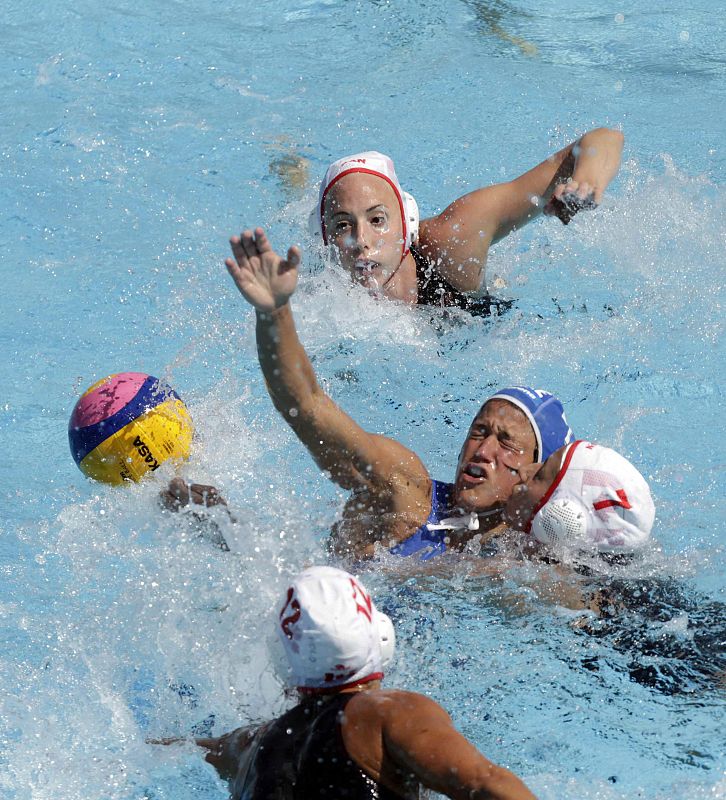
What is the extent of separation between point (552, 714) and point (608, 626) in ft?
1.22

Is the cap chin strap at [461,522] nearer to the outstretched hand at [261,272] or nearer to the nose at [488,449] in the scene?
the nose at [488,449]

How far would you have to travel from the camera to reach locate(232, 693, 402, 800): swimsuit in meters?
2.47

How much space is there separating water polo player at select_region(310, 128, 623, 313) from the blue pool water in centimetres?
15

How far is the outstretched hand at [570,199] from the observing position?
450 cm

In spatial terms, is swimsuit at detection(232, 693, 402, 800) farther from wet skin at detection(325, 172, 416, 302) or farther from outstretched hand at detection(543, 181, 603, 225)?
wet skin at detection(325, 172, 416, 302)

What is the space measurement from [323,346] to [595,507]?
7.18ft

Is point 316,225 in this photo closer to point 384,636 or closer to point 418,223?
point 418,223

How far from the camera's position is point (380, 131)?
7902mm

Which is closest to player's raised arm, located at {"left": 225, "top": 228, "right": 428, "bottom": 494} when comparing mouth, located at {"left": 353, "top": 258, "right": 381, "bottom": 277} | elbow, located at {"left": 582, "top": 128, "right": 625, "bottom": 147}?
mouth, located at {"left": 353, "top": 258, "right": 381, "bottom": 277}

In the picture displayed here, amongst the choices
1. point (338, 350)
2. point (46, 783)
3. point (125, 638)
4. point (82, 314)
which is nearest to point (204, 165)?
point (82, 314)

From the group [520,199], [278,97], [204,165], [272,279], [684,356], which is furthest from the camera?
[278,97]

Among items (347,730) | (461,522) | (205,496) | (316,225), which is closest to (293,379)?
(205,496)

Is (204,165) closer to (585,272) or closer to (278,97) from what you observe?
(278,97)

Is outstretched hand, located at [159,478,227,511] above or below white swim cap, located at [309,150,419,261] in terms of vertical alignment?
below
